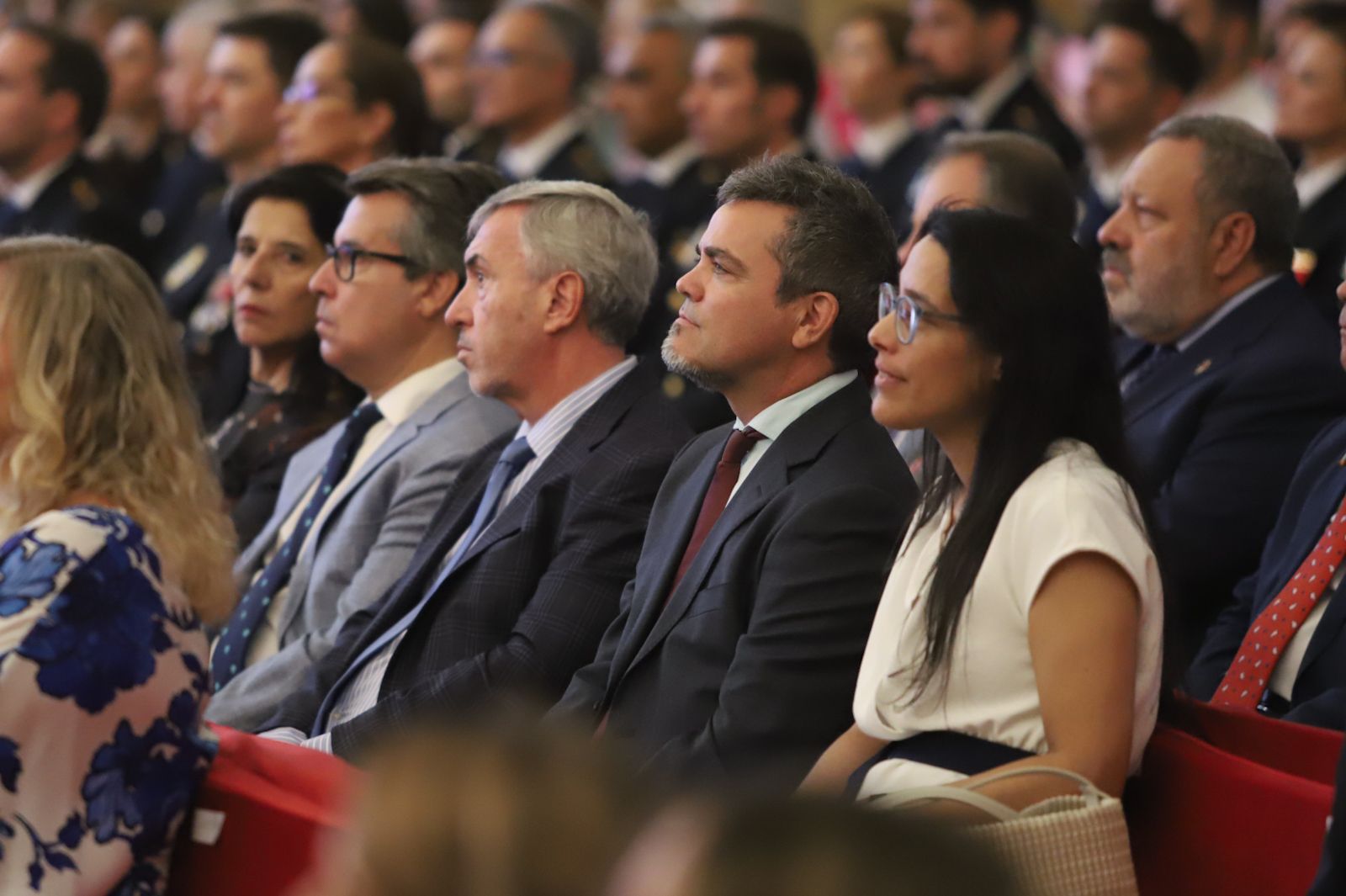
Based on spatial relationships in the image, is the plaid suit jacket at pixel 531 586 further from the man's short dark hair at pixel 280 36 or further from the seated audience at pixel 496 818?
the man's short dark hair at pixel 280 36

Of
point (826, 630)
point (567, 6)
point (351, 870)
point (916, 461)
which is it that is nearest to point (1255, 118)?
point (567, 6)

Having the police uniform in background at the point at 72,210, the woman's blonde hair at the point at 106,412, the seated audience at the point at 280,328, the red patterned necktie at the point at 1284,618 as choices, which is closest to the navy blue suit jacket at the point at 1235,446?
the red patterned necktie at the point at 1284,618

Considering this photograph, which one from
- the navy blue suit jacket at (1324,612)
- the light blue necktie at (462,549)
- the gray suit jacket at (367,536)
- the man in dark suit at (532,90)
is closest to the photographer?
the navy blue suit jacket at (1324,612)

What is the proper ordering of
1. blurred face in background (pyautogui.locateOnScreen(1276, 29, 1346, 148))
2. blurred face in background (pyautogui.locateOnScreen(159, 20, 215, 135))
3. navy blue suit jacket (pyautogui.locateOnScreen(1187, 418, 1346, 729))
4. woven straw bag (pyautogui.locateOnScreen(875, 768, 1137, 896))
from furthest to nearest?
1. blurred face in background (pyautogui.locateOnScreen(159, 20, 215, 135))
2. blurred face in background (pyautogui.locateOnScreen(1276, 29, 1346, 148))
3. navy blue suit jacket (pyautogui.locateOnScreen(1187, 418, 1346, 729))
4. woven straw bag (pyautogui.locateOnScreen(875, 768, 1137, 896))

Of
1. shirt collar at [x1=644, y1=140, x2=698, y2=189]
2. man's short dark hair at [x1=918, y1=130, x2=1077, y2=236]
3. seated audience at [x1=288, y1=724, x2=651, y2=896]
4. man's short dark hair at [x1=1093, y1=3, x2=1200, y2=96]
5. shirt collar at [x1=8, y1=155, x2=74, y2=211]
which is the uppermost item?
man's short dark hair at [x1=1093, y1=3, x2=1200, y2=96]

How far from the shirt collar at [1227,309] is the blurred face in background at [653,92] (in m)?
3.11

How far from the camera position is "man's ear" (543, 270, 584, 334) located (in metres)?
3.38

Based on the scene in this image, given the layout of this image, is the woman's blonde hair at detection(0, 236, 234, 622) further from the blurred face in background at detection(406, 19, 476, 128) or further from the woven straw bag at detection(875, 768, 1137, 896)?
the blurred face in background at detection(406, 19, 476, 128)

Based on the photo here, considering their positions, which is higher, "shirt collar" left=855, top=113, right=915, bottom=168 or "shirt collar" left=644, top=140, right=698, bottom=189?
"shirt collar" left=855, top=113, right=915, bottom=168

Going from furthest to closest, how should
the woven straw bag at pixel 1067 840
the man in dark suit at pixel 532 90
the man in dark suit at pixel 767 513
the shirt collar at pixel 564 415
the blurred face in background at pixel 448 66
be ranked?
1. the blurred face in background at pixel 448 66
2. the man in dark suit at pixel 532 90
3. the shirt collar at pixel 564 415
4. the man in dark suit at pixel 767 513
5. the woven straw bag at pixel 1067 840

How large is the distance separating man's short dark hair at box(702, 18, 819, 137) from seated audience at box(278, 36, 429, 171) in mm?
1232

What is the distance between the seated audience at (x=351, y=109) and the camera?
520 centimetres

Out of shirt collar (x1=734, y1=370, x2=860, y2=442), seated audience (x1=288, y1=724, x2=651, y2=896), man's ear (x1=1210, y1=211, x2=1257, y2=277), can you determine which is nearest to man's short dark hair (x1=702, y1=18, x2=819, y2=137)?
man's ear (x1=1210, y1=211, x2=1257, y2=277)

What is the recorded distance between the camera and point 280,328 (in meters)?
4.28
